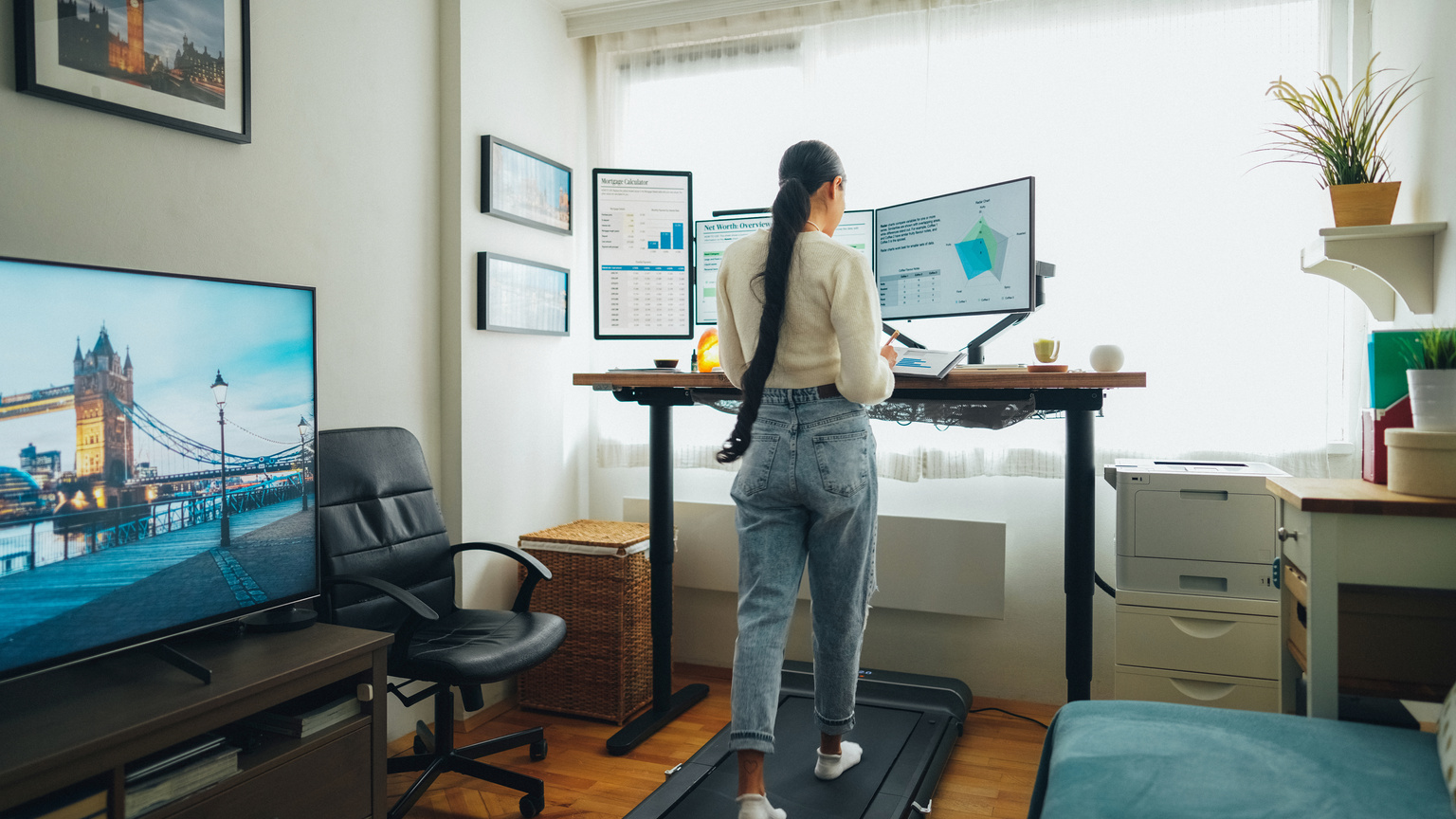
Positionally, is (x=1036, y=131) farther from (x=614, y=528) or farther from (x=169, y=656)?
(x=169, y=656)

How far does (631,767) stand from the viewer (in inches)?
97.7

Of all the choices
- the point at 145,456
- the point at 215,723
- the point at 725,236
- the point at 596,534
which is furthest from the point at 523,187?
the point at 215,723

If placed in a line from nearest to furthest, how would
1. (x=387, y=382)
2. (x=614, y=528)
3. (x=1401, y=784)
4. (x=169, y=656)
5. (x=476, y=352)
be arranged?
(x=1401, y=784)
(x=169, y=656)
(x=387, y=382)
(x=476, y=352)
(x=614, y=528)

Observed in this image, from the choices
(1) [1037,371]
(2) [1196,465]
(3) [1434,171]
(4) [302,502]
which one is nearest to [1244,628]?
(2) [1196,465]

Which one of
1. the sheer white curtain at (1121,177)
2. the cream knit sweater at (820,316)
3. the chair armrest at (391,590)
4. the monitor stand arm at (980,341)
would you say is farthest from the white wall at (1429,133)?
the chair armrest at (391,590)

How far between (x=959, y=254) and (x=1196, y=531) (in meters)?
1.00

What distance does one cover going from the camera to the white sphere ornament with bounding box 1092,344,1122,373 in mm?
2180

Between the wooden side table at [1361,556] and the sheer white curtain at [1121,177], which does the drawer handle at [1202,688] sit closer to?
the sheer white curtain at [1121,177]

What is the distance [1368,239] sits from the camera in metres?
1.96

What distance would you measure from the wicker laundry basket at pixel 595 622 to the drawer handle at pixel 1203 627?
1588 millimetres

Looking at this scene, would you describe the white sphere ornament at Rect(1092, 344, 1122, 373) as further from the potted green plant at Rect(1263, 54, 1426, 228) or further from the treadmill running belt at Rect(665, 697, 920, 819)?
the treadmill running belt at Rect(665, 697, 920, 819)

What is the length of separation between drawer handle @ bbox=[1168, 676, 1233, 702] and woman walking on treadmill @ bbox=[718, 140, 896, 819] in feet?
3.07

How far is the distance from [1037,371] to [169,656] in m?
1.97

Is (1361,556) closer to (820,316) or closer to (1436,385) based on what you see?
(1436,385)
